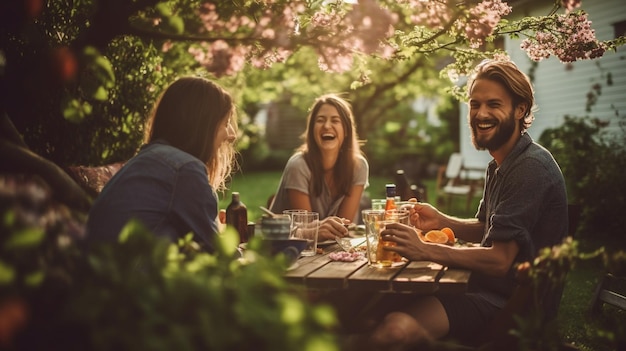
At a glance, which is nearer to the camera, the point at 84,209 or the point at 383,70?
the point at 84,209

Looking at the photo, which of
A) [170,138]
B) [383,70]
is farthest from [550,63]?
[170,138]

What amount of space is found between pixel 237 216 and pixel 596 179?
7714mm

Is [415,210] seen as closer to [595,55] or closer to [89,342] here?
[595,55]

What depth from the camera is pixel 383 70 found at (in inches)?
603

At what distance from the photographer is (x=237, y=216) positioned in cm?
392

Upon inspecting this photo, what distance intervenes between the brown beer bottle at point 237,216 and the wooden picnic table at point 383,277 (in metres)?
0.95

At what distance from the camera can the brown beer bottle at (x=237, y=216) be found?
12.8 ft

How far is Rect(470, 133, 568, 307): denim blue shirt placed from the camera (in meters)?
3.02

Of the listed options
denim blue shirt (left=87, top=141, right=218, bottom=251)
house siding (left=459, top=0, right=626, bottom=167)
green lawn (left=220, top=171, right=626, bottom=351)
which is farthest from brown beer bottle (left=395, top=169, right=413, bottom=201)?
house siding (left=459, top=0, right=626, bottom=167)

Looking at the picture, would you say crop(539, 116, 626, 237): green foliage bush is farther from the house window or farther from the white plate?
the white plate

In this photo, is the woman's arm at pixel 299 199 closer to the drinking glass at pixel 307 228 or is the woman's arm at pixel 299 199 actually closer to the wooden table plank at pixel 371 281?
the drinking glass at pixel 307 228

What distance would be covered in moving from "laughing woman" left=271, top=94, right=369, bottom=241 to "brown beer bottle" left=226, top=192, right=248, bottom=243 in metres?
1.30

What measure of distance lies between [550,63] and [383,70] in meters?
3.86

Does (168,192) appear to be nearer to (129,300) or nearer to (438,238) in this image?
(129,300)
